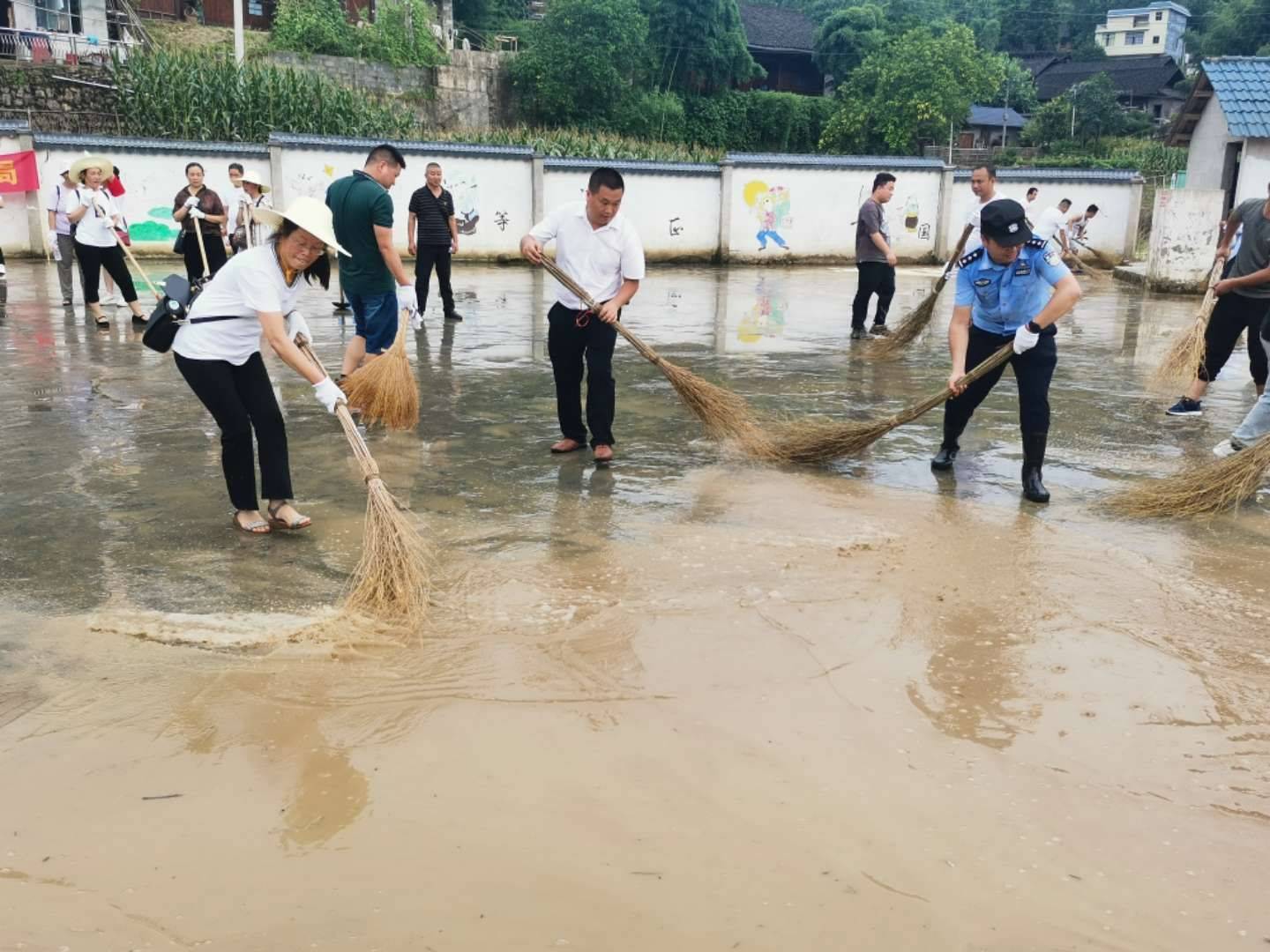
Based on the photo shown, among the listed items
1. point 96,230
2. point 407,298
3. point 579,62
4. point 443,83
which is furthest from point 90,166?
point 579,62

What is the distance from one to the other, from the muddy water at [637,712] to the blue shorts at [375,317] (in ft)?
3.97

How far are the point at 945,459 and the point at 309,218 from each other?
139 inches

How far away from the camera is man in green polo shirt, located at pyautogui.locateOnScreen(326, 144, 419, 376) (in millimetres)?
6637

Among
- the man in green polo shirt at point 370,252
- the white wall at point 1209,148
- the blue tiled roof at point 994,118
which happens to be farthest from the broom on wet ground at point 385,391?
the blue tiled roof at point 994,118

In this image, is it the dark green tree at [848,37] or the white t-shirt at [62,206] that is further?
the dark green tree at [848,37]

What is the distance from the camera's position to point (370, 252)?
22.1 feet

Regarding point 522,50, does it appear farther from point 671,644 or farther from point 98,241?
point 671,644

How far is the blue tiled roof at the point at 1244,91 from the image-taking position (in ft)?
56.3

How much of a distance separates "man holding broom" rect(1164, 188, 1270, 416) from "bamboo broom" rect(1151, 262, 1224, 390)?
0.13 m

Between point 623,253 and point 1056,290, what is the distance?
2.16 metres

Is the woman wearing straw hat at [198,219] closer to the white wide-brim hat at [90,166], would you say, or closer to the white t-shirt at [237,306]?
the white wide-brim hat at [90,166]

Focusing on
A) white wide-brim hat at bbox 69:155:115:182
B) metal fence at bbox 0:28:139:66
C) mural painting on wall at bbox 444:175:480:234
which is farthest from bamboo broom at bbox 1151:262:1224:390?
metal fence at bbox 0:28:139:66

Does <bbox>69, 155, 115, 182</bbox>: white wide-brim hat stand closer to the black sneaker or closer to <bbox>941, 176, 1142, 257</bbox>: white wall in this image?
the black sneaker

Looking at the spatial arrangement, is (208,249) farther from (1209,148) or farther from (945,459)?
(1209,148)
